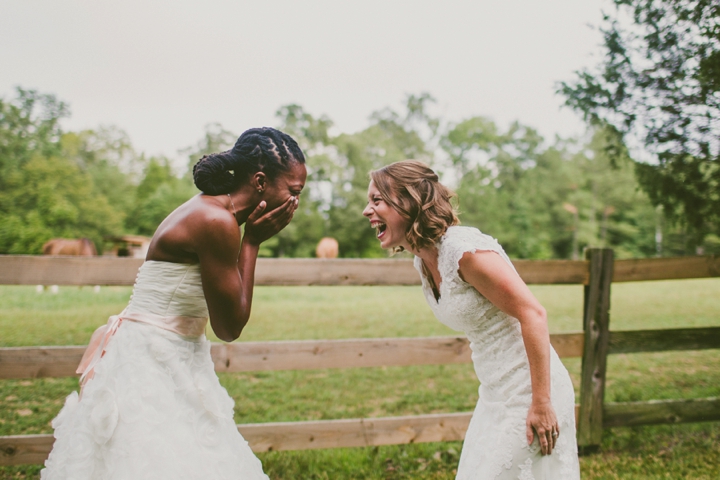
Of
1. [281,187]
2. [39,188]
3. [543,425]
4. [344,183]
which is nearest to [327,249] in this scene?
[344,183]

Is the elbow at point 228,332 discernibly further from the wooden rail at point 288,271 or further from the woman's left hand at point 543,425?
the wooden rail at point 288,271

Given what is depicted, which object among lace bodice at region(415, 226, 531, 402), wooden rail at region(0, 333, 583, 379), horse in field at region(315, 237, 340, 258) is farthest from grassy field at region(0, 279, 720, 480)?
horse in field at region(315, 237, 340, 258)

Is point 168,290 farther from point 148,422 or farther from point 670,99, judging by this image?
point 670,99

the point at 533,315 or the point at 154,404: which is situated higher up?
the point at 533,315

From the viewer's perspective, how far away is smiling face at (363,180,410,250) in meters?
2.49

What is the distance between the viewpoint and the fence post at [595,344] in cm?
421

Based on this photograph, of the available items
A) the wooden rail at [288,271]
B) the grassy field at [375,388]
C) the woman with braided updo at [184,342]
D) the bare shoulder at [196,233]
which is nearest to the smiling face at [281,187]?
the woman with braided updo at [184,342]

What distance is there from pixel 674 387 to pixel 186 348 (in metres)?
6.91

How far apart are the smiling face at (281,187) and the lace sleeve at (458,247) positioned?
2.42 feet

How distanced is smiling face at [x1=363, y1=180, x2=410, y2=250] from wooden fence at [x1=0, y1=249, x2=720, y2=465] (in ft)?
4.39

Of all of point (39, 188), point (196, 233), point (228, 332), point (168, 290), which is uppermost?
point (196, 233)

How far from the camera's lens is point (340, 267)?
388 centimetres

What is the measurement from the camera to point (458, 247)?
2.26 meters

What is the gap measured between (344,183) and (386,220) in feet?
143
